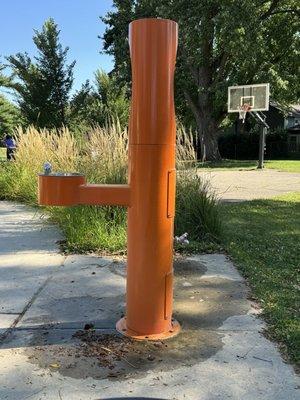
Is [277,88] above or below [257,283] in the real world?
above

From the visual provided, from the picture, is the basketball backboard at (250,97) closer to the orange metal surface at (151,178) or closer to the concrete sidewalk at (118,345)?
the concrete sidewalk at (118,345)

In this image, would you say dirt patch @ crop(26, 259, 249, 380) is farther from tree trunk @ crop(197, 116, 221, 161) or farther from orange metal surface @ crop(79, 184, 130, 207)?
tree trunk @ crop(197, 116, 221, 161)

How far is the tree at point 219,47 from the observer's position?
22.8 m

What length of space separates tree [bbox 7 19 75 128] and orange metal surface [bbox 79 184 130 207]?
31251 mm

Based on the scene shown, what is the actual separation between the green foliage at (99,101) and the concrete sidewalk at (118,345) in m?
25.9

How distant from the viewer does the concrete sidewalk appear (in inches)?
100.0

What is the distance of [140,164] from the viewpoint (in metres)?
3.05

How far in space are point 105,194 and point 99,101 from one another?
37654 millimetres

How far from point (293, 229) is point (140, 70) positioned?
182 inches

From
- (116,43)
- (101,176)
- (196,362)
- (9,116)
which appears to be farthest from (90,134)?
(9,116)

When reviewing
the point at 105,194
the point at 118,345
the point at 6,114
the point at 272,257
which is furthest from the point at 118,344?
the point at 6,114

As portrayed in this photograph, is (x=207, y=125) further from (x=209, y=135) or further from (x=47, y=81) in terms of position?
(x=47, y=81)

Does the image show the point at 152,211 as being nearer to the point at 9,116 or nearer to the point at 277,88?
Answer: the point at 277,88

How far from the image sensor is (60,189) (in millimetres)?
3156
